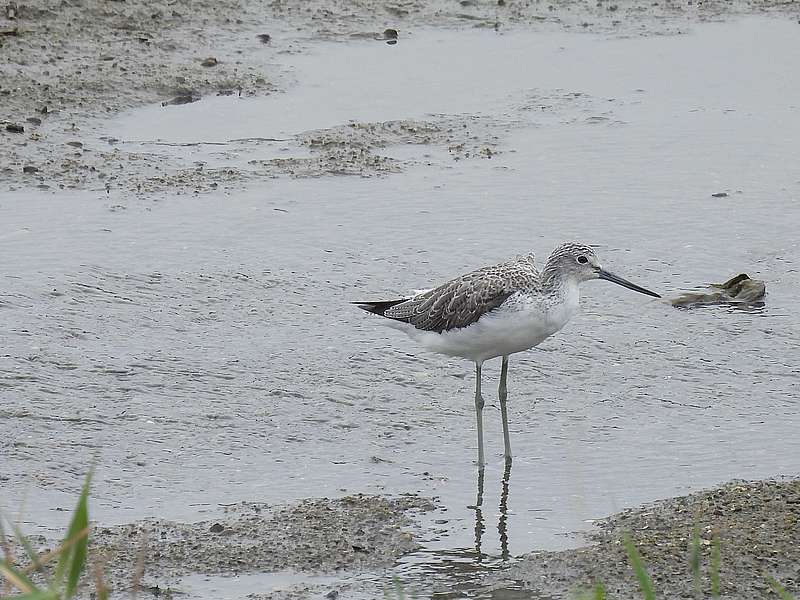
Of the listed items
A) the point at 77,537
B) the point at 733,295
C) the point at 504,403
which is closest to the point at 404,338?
the point at 504,403

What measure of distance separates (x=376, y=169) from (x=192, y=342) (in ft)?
10.4

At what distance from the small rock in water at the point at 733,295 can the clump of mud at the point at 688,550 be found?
2757 mm

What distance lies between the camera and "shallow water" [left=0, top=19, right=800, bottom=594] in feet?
26.0

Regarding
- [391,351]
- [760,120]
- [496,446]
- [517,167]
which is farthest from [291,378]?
[760,120]

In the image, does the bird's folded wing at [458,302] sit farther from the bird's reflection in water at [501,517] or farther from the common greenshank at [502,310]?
the bird's reflection in water at [501,517]

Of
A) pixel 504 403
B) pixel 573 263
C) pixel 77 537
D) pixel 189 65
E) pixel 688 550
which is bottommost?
pixel 688 550

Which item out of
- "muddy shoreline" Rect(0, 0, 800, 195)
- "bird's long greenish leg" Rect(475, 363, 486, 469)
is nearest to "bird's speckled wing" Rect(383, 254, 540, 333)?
"bird's long greenish leg" Rect(475, 363, 486, 469)

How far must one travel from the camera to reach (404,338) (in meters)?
9.90

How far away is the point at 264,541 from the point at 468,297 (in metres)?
2.09

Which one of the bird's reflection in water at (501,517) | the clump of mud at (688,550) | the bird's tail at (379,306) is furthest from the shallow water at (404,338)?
the bird's tail at (379,306)

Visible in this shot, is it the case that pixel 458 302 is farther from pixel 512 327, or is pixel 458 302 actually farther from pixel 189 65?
pixel 189 65

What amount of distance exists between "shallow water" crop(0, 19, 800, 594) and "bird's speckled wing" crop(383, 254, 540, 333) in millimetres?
539

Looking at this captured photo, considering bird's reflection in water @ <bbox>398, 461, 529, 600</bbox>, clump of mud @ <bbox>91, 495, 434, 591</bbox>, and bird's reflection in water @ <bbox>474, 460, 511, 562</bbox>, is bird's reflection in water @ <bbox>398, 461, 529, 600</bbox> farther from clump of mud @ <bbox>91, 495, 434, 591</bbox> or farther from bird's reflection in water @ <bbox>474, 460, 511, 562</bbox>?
clump of mud @ <bbox>91, 495, 434, 591</bbox>

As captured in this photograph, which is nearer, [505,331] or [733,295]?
[505,331]
